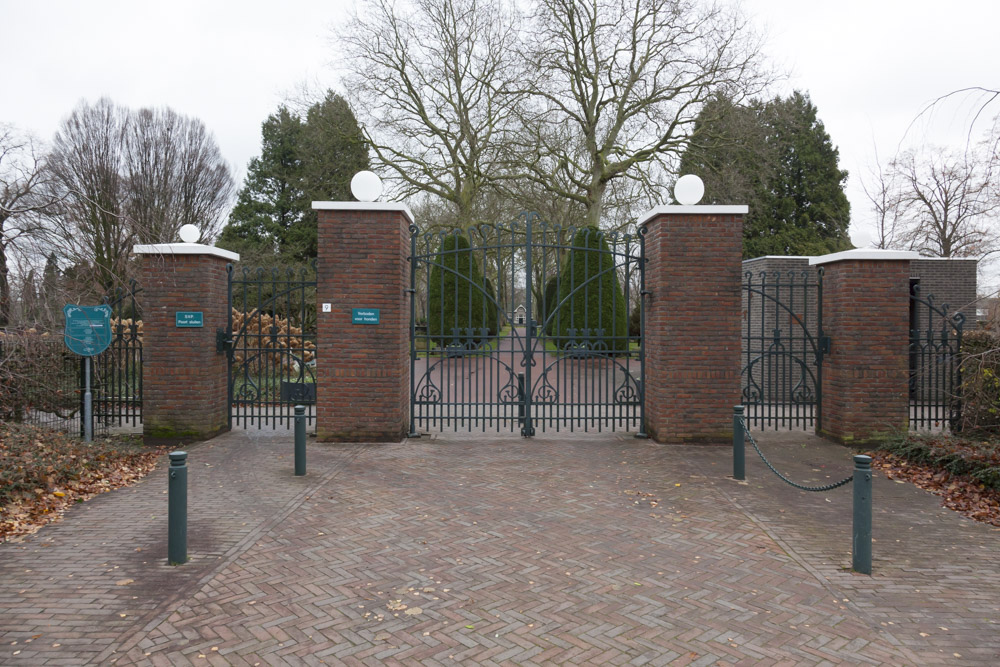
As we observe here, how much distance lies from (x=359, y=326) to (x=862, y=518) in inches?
259

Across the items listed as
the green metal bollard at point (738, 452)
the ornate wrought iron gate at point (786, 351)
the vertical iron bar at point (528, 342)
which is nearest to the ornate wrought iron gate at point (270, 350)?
the vertical iron bar at point (528, 342)

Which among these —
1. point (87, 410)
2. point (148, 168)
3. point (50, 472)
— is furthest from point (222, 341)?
point (148, 168)

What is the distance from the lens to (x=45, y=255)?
7.96 meters

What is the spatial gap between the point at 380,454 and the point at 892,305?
7480 mm

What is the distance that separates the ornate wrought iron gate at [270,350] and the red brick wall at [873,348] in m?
7.51

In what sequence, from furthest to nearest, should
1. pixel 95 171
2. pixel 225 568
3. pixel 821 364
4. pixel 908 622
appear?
1. pixel 95 171
2. pixel 821 364
3. pixel 225 568
4. pixel 908 622

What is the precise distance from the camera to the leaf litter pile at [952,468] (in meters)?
6.41

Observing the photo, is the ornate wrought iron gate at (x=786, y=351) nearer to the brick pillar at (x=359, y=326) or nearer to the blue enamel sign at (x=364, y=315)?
the brick pillar at (x=359, y=326)

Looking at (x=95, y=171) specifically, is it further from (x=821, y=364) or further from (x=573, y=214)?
(x=821, y=364)

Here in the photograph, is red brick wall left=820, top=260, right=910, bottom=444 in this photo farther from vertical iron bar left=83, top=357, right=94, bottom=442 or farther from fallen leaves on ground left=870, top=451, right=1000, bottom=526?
vertical iron bar left=83, top=357, right=94, bottom=442

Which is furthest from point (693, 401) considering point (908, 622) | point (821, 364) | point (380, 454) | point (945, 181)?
point (945, 181)

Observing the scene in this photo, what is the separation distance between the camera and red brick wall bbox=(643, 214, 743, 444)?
904cm

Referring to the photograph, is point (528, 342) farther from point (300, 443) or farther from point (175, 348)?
point (175, 348)

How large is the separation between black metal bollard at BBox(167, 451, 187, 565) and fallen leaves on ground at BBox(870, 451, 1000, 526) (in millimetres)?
6894
